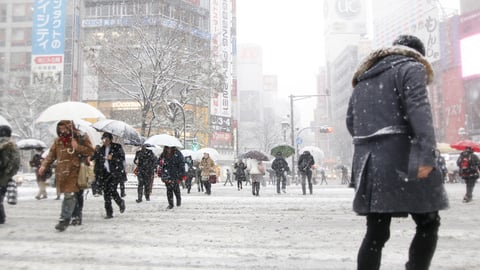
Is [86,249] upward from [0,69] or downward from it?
downward

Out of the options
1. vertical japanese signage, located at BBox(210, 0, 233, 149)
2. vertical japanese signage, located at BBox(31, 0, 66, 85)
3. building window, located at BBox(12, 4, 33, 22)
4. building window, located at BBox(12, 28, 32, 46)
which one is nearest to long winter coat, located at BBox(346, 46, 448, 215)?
vertical japanese signage, located at BBox(31, 0, 66, 85)

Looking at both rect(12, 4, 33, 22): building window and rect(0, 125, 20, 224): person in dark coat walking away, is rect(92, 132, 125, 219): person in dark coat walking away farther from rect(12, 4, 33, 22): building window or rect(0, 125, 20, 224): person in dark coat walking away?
rect(12, 4, 33, 22): building window

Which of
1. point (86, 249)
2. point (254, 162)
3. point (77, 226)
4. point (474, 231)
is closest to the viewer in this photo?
point (86, 249)

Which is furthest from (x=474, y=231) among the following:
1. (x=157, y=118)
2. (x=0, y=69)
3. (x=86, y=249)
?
(x=0, y=69)

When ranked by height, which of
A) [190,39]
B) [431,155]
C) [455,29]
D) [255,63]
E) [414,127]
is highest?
[255,63]

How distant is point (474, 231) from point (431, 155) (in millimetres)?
4385

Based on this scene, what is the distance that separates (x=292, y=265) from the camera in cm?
405

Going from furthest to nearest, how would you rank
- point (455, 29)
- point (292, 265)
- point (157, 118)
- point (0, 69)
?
point (455, 29) → point (0, 69) → point (157, 118) → point (292, 265)

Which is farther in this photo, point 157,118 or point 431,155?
point 157,118

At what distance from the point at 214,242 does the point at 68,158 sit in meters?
2.51

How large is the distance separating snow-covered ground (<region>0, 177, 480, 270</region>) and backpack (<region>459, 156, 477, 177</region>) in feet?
10.6

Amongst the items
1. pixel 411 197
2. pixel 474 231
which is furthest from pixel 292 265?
pixel 474 231

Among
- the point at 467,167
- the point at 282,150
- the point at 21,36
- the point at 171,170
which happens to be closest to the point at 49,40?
the point at 21,36

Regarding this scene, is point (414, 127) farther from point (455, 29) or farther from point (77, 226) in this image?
point (455, 29)
